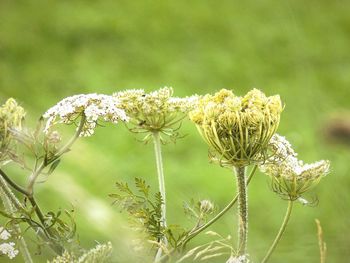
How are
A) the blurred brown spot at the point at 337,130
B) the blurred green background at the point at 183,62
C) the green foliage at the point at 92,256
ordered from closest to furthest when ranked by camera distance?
the green foliage at the point at 92,256
the blurred brown spot at the point at 337,130
the blurred green background at the point at 183,62

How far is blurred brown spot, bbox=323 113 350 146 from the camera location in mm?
950

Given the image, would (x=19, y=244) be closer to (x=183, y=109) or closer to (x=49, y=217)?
(x=49, y=217)

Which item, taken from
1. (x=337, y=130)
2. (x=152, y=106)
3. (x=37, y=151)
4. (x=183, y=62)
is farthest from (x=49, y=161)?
(x=183, y=62)

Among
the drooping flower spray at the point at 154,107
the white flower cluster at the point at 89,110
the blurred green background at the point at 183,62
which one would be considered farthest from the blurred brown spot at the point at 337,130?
the blurred green background at the point at 183,62

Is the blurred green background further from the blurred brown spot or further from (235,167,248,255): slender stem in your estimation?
(235,167,248,255): slender stem

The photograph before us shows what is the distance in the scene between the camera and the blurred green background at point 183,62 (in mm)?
3529

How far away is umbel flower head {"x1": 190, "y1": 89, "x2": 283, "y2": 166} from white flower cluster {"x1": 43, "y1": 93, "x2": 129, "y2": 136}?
60 mm

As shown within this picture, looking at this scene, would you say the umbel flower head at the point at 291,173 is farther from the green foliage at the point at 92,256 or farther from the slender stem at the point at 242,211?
the green foliage at the point at 92,256

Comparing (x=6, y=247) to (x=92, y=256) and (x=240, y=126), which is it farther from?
(x=240, y=126)

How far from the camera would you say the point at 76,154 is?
517 millimetres

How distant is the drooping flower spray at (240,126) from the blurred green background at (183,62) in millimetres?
2639

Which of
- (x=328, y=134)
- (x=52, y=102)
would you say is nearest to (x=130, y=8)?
(x=52, y=102)

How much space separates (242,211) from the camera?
58 centimetres

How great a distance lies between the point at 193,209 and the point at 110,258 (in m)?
0.13
